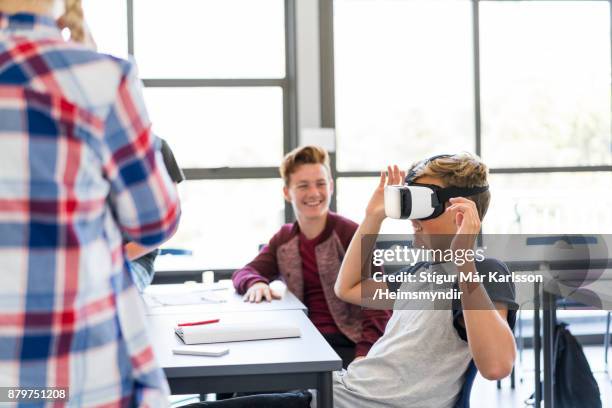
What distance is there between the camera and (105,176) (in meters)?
1.06

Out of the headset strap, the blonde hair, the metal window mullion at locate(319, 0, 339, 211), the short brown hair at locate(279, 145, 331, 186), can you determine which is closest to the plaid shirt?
the blonde hair

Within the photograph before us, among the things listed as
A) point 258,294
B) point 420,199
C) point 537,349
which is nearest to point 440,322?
point 420,199

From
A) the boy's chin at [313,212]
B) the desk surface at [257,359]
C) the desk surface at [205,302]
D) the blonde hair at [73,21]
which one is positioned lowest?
the desk surface at [205,302]

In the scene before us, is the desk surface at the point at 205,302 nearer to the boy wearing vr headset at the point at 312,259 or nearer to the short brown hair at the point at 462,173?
the boy wearing vr headset at the point at 312,259

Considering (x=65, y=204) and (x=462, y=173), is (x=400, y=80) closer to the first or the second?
(x=462, y=173)

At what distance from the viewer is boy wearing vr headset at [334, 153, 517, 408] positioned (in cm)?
156

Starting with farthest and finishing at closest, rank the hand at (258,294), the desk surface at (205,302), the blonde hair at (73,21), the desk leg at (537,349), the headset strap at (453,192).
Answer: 1. the desk leg at (537,349)
2. the hand at (258,294)
3. the desk surface at (205,302)
4. the headset strap at (453,192)
5. the blonde hair at (73,21)

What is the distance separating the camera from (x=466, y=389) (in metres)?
1.69

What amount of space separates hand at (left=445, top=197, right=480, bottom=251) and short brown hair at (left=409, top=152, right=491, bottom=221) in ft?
0.63

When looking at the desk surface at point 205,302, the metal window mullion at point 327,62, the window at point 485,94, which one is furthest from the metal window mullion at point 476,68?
the desk surface at point 205,302

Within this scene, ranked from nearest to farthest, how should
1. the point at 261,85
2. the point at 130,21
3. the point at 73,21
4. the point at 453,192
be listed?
the point at 73,21, the point at 453,192, the point at 130,21, the point at 261,85

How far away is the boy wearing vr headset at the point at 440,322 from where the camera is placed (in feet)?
5.12

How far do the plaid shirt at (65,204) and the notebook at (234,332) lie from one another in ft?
2.18

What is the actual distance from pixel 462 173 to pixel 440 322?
0.37 m
